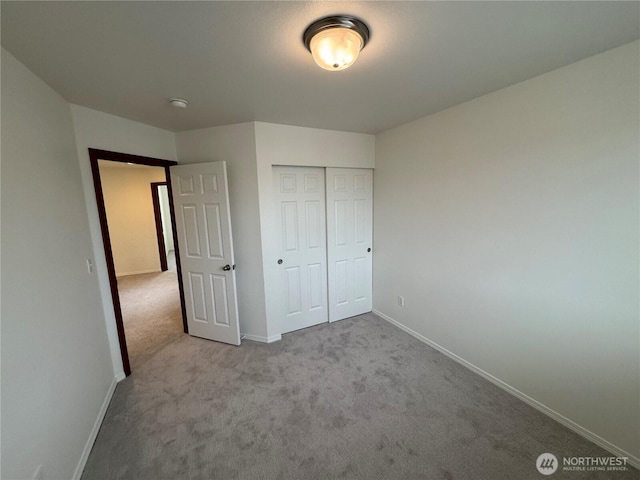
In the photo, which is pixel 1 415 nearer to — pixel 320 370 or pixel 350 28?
pixel 320 370

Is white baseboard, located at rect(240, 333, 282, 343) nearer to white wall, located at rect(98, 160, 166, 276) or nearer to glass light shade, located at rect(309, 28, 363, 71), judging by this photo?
glass light shade, located at rect(309, 28, 363, 71)

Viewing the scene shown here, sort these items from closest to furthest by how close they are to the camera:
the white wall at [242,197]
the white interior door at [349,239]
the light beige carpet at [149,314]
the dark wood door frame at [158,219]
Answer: the white wall at [242,197], the light beige carpet at [149,314], the white interior door at [349,239], the dark wood door frame at [158,219]

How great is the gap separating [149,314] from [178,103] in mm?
3002

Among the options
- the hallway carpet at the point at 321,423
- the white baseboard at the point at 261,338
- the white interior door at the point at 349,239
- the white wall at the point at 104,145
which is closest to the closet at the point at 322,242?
the white interior door at the point at 349,239

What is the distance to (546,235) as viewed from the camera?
1.74m

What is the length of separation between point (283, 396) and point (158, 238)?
202 inches

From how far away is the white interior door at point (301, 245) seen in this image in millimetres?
2826

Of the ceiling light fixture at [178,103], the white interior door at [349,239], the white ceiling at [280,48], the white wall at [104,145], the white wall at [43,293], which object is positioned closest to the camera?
the white ceiling at [280,48]

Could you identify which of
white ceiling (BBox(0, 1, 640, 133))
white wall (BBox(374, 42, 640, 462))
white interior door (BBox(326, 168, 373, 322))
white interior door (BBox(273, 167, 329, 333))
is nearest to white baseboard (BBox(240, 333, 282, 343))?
white interior door (BBox(273, 167, 329, 333))

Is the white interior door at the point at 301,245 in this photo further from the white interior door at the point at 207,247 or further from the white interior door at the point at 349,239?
the white interior door at the point at 207,247

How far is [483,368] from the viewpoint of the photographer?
87.3 inches

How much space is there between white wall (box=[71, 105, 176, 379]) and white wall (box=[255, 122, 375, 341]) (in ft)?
3.63

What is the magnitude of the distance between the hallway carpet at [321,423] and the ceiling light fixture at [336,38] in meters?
2.23

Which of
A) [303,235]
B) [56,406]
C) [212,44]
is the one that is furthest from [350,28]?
[56,406]
